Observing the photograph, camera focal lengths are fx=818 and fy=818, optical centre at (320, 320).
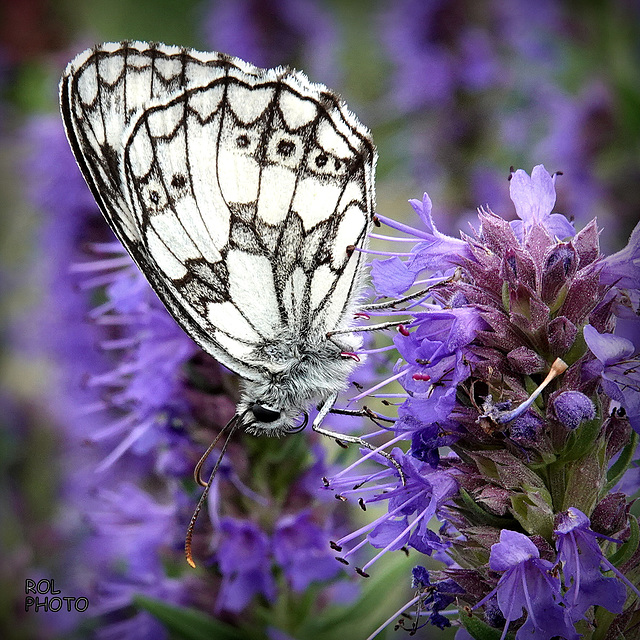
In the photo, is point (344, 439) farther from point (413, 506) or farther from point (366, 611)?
point (366, 611)

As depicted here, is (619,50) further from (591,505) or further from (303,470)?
(591,505)

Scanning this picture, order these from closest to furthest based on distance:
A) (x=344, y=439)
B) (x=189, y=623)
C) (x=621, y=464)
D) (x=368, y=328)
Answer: (x=621, y=464)
(x=344, y=439)
(x=368, y=328)
(x=189, y=623)

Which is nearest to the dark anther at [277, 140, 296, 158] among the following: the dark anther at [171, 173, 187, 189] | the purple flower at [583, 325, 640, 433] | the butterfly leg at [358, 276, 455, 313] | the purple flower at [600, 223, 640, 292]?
the dark anther at [171, 173, 187, 189]

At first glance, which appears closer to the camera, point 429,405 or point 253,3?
point 429,405

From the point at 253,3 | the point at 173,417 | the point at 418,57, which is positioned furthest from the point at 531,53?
the point at 173,417

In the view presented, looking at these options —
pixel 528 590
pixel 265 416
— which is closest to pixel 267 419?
pixel 265 416

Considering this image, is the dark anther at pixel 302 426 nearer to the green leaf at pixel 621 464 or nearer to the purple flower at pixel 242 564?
the purple flower at pixel 242 564

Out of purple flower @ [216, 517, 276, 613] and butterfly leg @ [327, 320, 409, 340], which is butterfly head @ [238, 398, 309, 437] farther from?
purple flower @ [216, 517, 276, 613]
